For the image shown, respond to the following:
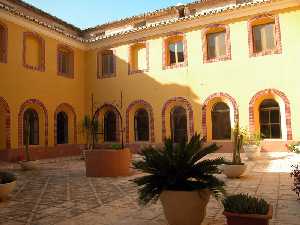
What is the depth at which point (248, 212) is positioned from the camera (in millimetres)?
4285

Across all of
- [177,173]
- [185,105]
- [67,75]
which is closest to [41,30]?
[67,75]

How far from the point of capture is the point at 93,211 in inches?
246

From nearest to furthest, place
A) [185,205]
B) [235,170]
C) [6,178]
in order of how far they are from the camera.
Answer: [185,205] < [6,178] < [235,170]

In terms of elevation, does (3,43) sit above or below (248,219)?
above

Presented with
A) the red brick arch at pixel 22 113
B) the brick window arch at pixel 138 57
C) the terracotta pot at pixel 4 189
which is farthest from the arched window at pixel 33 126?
the terracotta pot at pixel 4 189

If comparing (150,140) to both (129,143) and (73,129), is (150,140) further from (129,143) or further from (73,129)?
(73,129)

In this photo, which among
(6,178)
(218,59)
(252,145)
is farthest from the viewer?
(218,59)

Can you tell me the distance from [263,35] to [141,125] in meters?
8.57

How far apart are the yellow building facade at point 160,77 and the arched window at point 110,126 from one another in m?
0.06

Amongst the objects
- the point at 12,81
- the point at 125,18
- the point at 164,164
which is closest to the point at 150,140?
the point at 12,81

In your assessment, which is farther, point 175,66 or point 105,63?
point 105,63

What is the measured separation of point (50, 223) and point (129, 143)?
13942mm

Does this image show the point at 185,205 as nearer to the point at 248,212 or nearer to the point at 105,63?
the point at 248,212

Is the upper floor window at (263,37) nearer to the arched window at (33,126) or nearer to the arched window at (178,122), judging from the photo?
the arched window at (178,122)
